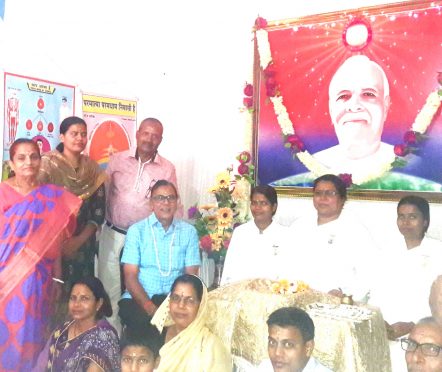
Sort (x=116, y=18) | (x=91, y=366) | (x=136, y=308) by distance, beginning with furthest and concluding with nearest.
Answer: (x=116, y=18) → (x=136, y=308) → (x=91, y=366)

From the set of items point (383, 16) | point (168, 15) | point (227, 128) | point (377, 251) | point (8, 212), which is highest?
point (168, 15)

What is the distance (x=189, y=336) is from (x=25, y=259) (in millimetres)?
1050

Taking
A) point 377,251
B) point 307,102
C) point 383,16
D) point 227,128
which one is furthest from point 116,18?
point 377,251

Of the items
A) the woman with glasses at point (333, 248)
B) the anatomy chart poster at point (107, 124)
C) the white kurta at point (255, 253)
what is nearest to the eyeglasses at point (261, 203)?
the white kurta at point (255, 253)

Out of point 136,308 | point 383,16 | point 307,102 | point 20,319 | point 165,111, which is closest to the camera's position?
point 20,319

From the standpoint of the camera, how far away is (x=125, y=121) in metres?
4.56

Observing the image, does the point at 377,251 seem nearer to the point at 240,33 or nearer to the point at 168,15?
the point at 240,33

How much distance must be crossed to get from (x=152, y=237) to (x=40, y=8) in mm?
1744

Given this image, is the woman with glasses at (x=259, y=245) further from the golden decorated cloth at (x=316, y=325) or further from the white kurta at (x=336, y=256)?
the golden decorated cloth at (x=316, y=325)

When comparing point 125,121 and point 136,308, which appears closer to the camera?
point 136,308

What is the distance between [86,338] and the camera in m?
2.51

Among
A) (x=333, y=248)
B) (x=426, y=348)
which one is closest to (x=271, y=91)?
(x=333, y=248)

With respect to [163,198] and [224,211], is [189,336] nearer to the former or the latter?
[163,198]

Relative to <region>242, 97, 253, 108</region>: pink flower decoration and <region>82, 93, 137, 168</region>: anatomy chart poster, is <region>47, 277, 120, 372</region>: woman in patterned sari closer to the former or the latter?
<region>82, 93, 137, 168</region>: anatomy chart poster
